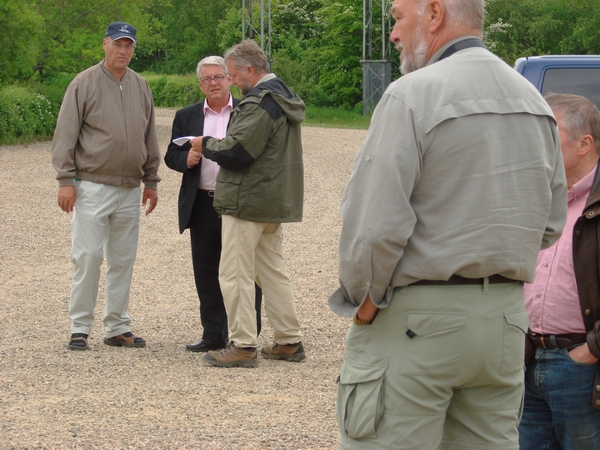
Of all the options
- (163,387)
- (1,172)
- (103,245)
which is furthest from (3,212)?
(163,387)

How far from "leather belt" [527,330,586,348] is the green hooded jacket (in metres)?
2.58

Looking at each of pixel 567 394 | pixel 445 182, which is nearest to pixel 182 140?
pixel 567 394

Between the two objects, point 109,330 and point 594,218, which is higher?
point 594,218

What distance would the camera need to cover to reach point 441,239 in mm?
2225

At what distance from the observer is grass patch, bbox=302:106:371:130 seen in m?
29.7

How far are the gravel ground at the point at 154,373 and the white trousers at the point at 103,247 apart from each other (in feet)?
0.89

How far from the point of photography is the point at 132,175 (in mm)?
5777

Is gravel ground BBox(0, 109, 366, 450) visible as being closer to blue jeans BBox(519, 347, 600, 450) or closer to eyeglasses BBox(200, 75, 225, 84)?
blue jeans BBox(519, 347, 600, 450)


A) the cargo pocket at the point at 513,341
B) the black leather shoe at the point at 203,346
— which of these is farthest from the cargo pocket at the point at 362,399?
the black leather shoe at the point at 203,346

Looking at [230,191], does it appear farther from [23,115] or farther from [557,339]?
[23,115]

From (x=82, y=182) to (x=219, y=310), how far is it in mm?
1287

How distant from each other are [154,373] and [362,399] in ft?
10.4

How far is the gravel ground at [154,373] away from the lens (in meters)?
4.11

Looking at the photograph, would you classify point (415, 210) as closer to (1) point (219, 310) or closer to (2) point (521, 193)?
A: (2) point (521, 193)
